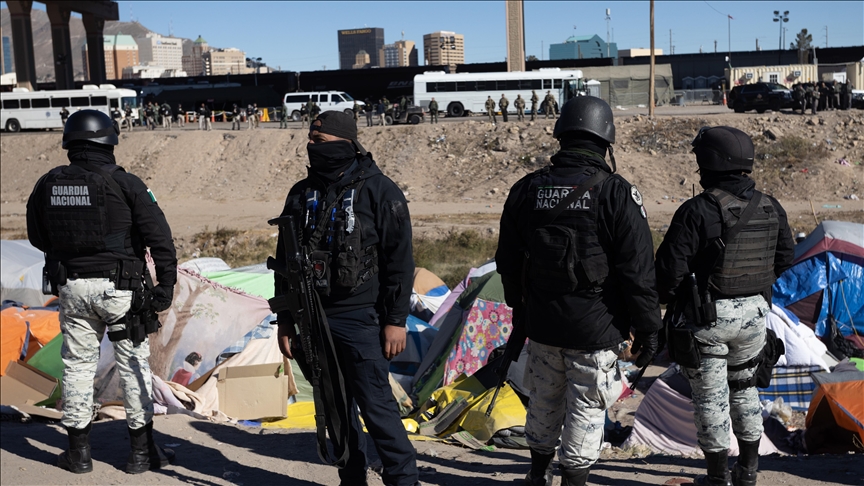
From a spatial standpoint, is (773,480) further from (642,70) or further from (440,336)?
(642,70)

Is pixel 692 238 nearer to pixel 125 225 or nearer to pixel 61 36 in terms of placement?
pixel 125 225

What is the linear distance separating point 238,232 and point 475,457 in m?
13.6

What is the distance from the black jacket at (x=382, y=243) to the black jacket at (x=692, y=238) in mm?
1170

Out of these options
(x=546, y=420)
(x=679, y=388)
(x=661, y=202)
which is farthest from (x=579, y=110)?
(x=661, y=202)

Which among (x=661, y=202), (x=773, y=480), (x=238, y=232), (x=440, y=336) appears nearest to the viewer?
(x=773, y=480)

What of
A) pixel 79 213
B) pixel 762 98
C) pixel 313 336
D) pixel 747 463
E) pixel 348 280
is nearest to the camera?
pixel 348 280

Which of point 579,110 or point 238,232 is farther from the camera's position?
point 238,232

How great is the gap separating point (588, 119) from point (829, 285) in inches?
208

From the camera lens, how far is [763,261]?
372 centimetres

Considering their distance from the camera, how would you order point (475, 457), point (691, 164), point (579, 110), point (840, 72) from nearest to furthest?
point (579, 110)
point (475, 457)
point (691, 164)
point (840, 72)

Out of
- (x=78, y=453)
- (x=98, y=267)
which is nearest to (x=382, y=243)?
(x=98, y=267)

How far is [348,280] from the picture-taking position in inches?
139

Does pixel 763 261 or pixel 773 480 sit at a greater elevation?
pixel 763 261

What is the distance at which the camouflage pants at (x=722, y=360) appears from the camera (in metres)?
3.68
